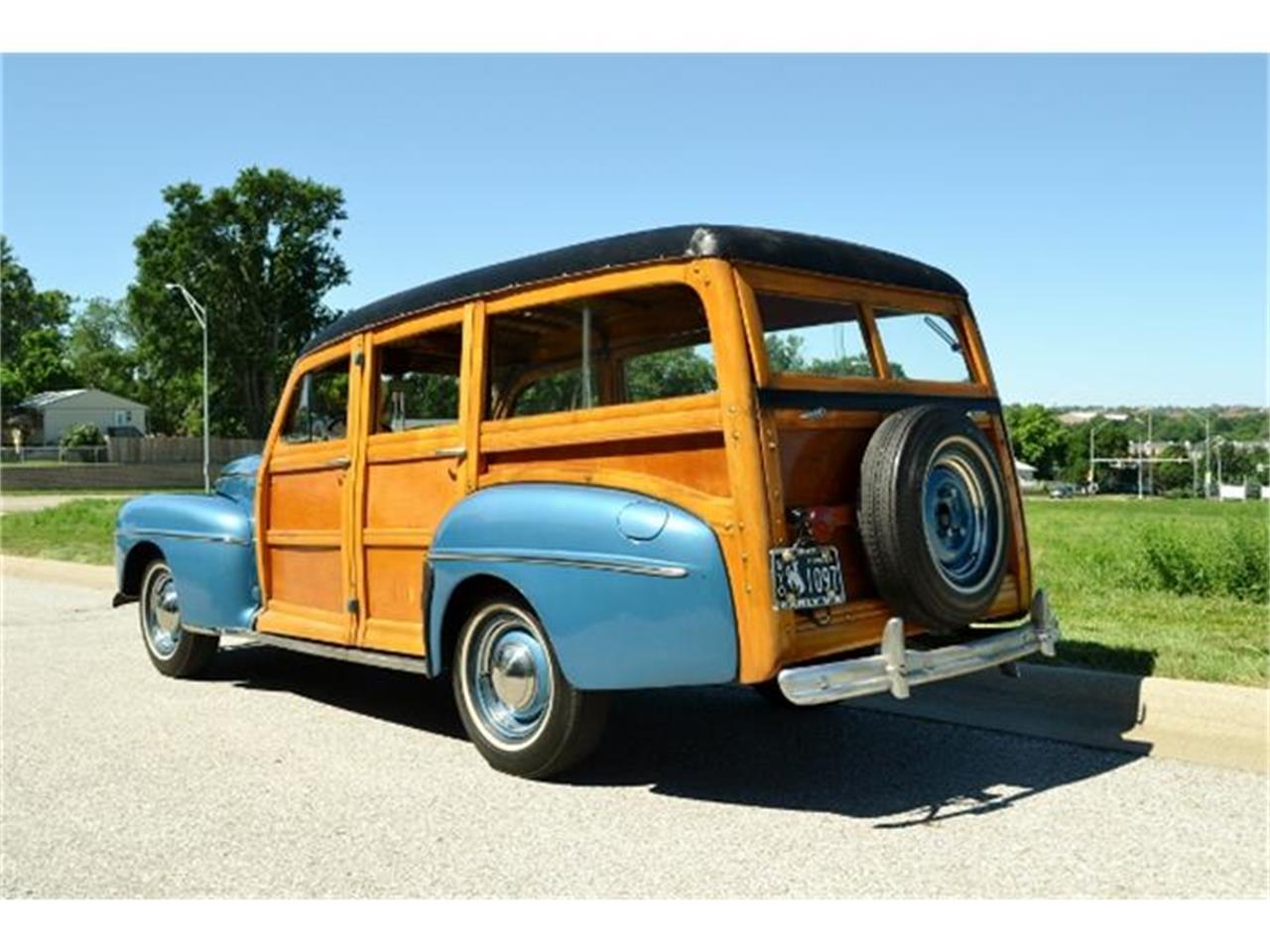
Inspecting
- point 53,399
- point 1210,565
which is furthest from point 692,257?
point 53,399

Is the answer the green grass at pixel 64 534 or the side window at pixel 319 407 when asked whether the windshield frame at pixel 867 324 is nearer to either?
the side window at pixel 319 407

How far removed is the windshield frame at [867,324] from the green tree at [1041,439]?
141 meters

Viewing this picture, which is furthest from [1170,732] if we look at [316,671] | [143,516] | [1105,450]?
[1105,450]

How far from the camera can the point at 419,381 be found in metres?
5.74

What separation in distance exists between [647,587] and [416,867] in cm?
121

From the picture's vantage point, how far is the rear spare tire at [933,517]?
14.0 feet

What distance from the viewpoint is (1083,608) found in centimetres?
811

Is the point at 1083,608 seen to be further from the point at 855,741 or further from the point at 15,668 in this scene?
the point at 15,668

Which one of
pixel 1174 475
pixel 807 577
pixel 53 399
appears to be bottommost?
pixel 1174 475

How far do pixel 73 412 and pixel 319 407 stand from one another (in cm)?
7555

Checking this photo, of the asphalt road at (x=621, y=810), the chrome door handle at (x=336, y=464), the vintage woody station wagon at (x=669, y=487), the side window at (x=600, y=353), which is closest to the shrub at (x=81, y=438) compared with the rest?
the asphalt road at (x=621, y=810)

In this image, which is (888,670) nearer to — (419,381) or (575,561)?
(575,561)

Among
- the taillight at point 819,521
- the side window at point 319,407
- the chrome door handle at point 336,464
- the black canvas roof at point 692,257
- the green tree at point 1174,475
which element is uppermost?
the black canvas roof at point 692,257

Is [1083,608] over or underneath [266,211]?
underneath
